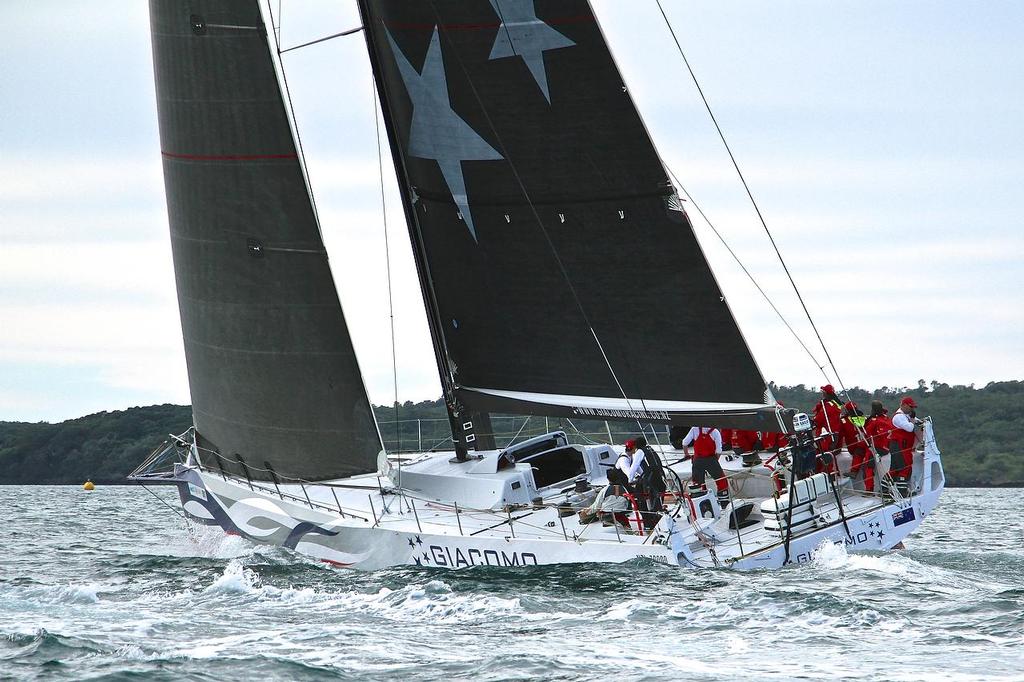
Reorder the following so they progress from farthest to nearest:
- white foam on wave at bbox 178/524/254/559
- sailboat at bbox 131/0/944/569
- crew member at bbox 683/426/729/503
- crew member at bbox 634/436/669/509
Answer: white foam on wave at bbox 178/524/254/559 < crew member at bbox 683/426/729/503 < sailboat at bbox 131/0/944/569 < crew member at bbox 634/436/669/509

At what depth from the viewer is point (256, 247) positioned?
1603cm

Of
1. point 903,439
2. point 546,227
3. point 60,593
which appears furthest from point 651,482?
point 60,593

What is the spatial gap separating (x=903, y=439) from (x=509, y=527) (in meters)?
4.32

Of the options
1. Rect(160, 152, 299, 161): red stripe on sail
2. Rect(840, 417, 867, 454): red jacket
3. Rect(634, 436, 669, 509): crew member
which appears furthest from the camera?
Rect(160, 152, 299, 161): red stripe on sail

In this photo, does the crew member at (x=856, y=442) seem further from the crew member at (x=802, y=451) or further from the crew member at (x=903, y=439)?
the crew member at (x=802, y=451)

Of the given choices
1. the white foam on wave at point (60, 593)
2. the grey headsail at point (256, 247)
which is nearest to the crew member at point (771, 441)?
the grey headsail at point (256, 247)

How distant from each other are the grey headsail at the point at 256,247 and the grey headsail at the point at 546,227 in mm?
1353

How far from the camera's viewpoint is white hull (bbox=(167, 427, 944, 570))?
40.7 ft

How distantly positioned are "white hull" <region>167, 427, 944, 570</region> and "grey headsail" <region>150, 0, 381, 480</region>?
0.70m

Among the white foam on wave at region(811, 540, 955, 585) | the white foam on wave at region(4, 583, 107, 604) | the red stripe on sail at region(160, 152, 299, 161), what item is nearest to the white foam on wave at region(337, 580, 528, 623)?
the white foam on wave at region(4, 583, 107, 604)

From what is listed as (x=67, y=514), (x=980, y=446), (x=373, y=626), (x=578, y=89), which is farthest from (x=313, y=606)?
(x=980, y=446)

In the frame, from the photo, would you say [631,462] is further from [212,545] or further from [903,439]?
[212,545]

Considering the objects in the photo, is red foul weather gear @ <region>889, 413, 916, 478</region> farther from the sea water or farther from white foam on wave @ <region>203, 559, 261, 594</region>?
white foam on wave @ <region>203, 559, 261, 594</region>

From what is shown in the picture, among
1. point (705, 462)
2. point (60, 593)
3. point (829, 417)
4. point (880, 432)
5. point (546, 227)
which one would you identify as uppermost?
point (546, 227)
